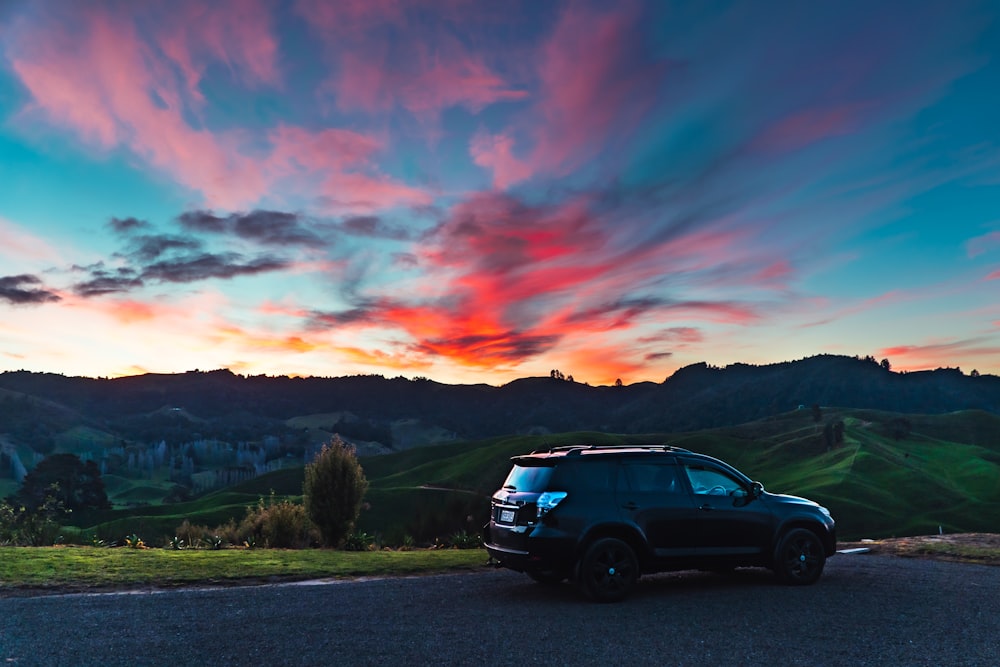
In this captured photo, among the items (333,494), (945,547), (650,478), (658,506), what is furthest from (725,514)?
(333,494)

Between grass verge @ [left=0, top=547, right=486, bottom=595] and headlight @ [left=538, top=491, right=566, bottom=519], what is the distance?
384 cm

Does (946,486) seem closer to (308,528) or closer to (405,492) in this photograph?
(405,492)

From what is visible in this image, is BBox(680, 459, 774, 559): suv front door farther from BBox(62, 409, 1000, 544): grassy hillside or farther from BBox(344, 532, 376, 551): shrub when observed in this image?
BBox(62, 409, 1000, 544): grassy hillside

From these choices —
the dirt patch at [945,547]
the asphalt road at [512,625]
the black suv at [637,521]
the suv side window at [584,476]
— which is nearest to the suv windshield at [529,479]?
the black suv at [637,521]

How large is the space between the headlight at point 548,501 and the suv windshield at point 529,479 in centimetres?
17

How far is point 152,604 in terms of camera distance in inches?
388

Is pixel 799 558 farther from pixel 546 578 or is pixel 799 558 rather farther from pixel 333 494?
pixel 333 494

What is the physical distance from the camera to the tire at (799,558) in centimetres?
1141

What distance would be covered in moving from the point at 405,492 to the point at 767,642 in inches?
3971

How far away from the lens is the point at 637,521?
34.8 feet

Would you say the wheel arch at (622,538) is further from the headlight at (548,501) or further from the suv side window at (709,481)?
the suv side window at (709,481)

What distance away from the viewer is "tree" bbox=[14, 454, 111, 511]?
95.4m

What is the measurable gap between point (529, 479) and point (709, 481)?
3.03m

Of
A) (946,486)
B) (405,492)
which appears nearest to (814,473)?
(946,486)
